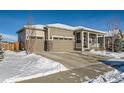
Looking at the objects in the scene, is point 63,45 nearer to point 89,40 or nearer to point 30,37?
point 30,37

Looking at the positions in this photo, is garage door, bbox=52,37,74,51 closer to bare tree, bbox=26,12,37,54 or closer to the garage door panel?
the garage door panel

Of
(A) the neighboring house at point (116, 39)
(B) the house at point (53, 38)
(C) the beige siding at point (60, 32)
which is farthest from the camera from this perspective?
(A) the neighboring house at point (116, 39)

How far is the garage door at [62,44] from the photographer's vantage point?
20.8m

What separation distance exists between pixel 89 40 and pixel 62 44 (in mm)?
4769

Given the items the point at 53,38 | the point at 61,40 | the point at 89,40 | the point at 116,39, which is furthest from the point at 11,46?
the point at 116,39

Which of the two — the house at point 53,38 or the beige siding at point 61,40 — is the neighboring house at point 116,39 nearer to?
the house at point 53,38

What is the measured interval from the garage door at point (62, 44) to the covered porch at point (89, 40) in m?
1.05

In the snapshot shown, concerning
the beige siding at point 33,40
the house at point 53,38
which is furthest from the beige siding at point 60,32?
the beige siding at point 33,40

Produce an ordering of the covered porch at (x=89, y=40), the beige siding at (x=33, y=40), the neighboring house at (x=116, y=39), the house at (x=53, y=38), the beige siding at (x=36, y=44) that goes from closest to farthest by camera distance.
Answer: the beige siding at (x=36, y=44)
the beige siding at (x=33, y=40)
the house at (x=53, y=38)
the covered porch at (x=89, y=40)
the neighboring house at (x=116, y=39)

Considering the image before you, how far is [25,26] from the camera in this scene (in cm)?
1928

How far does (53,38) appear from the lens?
67.8ft

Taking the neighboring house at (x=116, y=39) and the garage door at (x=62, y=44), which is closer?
the garage door at (x=62, y=44)

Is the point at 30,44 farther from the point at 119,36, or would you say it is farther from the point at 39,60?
the point at 119,36
